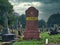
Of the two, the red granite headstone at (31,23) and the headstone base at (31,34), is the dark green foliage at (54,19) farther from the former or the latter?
the headstone base at (31,34)

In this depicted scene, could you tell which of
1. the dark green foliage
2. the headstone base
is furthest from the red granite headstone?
the dark green foliage

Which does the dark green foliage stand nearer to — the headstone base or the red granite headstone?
the red granite headstone

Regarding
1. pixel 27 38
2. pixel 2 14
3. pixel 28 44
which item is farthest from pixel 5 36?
pixel 2 14

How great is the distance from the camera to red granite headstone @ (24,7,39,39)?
796 inches

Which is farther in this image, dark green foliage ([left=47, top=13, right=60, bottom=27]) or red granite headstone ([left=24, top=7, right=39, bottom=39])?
dark green foliage ([left=47, top=13, right=60, bottom=27])

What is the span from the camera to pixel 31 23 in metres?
20.6

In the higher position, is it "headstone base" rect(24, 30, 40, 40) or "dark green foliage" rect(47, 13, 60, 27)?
"dark green foliage" rect(47, 13, 60, 27)

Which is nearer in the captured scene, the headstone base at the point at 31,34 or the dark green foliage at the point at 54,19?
the headstone base at the point at 31,34

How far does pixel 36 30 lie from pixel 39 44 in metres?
4.81

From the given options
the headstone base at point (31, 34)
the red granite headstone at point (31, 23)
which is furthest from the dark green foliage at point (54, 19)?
the headstone base at point (31, 34)

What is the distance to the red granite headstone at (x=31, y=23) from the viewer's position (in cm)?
2023

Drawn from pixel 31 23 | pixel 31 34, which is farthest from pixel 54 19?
pixel 31 34

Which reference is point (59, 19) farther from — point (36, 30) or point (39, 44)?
point (39, 44)

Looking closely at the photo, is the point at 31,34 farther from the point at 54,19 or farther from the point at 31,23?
the point at 54,19
